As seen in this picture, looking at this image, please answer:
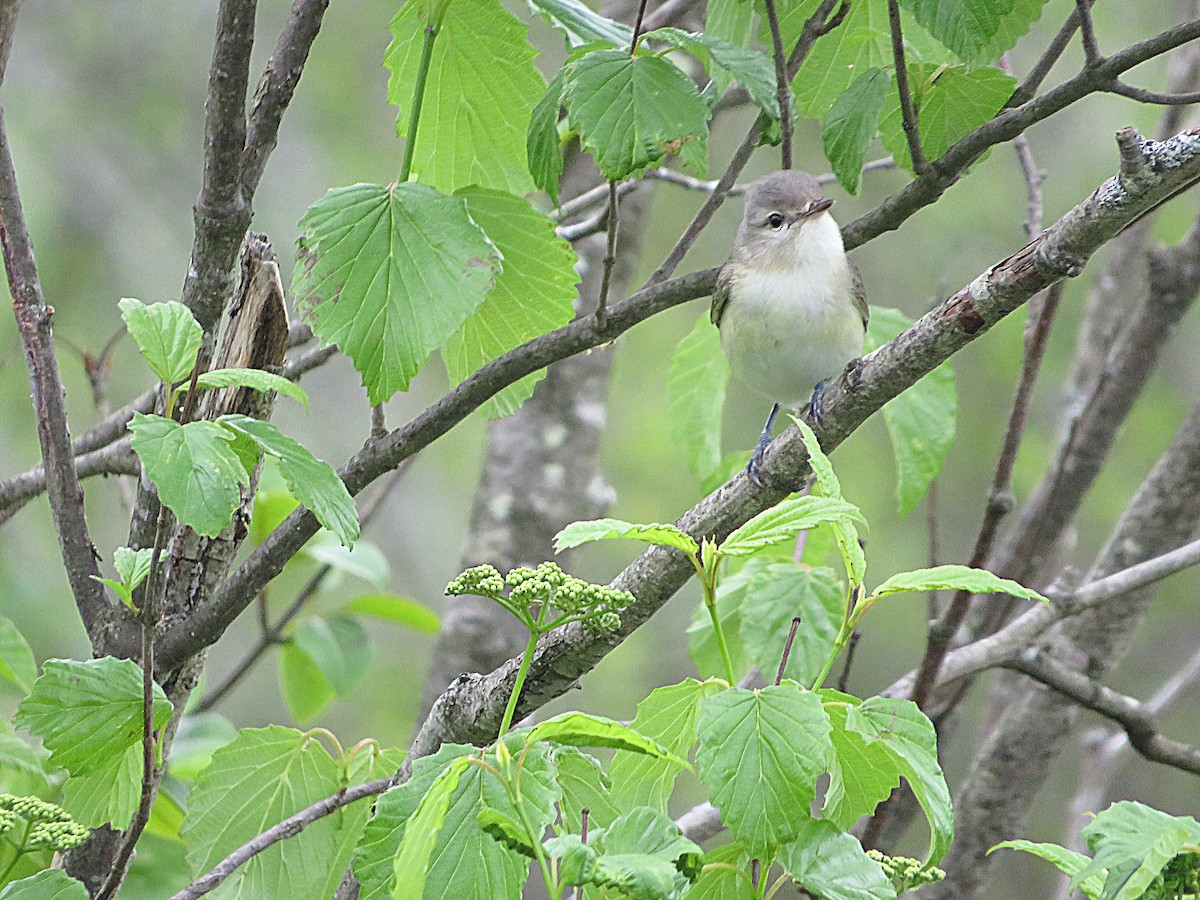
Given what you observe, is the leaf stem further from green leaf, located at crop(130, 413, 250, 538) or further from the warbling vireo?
the warbling vireo

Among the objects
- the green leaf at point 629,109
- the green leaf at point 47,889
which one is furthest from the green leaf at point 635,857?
the green leaf at point 629,109

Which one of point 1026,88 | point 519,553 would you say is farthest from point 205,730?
point 1026,88

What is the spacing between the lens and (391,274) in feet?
5.34

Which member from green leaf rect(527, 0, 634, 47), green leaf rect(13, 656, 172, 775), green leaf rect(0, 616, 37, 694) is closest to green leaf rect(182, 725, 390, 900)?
green leaf rect(13, 656, 172, 775)

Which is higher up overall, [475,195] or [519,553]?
[519,553]

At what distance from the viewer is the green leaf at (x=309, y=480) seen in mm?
1370

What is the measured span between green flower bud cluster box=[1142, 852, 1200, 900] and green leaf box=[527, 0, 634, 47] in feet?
4.15

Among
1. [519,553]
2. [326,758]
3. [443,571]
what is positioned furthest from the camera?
[443,571]

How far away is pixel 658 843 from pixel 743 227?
2100 millimetres

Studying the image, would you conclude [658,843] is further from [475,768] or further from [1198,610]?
[1198,610]

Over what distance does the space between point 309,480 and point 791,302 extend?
1.50m

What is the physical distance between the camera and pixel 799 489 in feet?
5.17

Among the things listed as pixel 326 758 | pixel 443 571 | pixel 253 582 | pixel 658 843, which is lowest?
pixel 658 843

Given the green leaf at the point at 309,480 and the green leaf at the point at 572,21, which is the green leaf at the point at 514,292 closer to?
the green leaf at the point at 572,21
